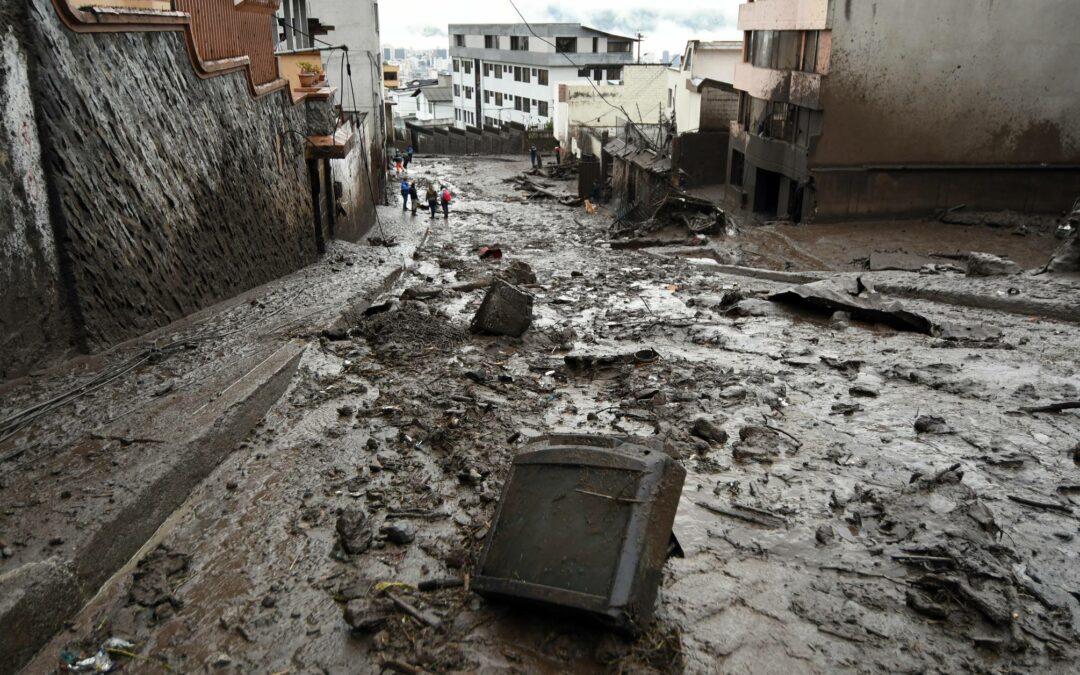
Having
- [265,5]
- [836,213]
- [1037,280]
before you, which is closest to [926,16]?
[836,213]

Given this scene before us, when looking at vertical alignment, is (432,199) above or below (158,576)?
below

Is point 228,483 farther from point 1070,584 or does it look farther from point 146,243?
point 1070,584

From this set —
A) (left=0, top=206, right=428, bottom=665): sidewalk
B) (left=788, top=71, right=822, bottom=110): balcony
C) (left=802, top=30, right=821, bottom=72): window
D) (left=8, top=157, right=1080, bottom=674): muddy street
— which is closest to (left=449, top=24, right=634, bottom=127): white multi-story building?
(left=788, top=71, right=822, bottom=110): balcony

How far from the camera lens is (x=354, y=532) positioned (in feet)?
15.9

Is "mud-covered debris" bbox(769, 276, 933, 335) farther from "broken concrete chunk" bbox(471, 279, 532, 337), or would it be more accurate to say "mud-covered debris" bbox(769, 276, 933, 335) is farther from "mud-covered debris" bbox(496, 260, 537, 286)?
"mud-covered debris" bbox(496, 260, 537, 286)

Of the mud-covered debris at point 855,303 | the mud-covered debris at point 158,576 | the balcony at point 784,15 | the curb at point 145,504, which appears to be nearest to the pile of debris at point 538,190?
the balcony at point 784,15

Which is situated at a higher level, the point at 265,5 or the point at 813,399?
the point at 265,5

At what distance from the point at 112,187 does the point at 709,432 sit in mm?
5916

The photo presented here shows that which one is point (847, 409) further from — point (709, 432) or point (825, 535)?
point (825, 535)

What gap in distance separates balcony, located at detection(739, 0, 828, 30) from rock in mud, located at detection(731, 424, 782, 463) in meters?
15.5

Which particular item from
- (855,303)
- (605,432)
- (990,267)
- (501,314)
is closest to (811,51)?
(990,267)

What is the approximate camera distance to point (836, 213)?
1945 cm

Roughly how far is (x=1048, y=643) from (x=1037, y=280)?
889cm

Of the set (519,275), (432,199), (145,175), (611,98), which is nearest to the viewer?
(145,175)
